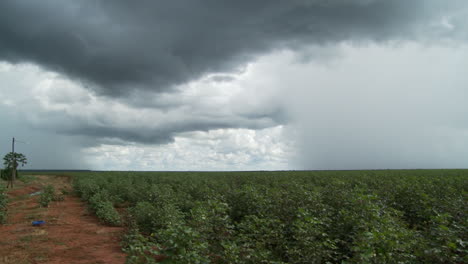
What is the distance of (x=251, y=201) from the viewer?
11117 millimetres

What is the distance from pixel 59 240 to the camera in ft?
35.8

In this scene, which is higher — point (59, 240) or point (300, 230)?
point (300, 230)

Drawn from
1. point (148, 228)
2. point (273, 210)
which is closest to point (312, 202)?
point (273, 210)

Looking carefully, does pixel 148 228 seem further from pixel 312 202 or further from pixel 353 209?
pixel 353 209

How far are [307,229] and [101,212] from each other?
11153 mm

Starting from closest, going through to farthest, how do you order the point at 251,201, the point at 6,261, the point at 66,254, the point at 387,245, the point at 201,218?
the point at 387,245
the point at 201,218
the point at 6,261
the point at 66,254
the point at 251,201

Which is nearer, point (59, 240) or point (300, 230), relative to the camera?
point (300, 230)

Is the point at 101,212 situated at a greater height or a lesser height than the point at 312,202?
lesser

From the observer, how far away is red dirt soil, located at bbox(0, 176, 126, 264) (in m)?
8.96

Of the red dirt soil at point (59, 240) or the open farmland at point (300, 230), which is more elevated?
the open farmland at point (300, 230)

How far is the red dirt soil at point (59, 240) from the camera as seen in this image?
29.4ft

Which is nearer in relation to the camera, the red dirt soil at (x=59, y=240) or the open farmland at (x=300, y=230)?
the open farmland at (x=300, y=230)

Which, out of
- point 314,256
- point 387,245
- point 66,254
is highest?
point 387,245

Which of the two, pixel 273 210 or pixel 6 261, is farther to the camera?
pixel 273 210
